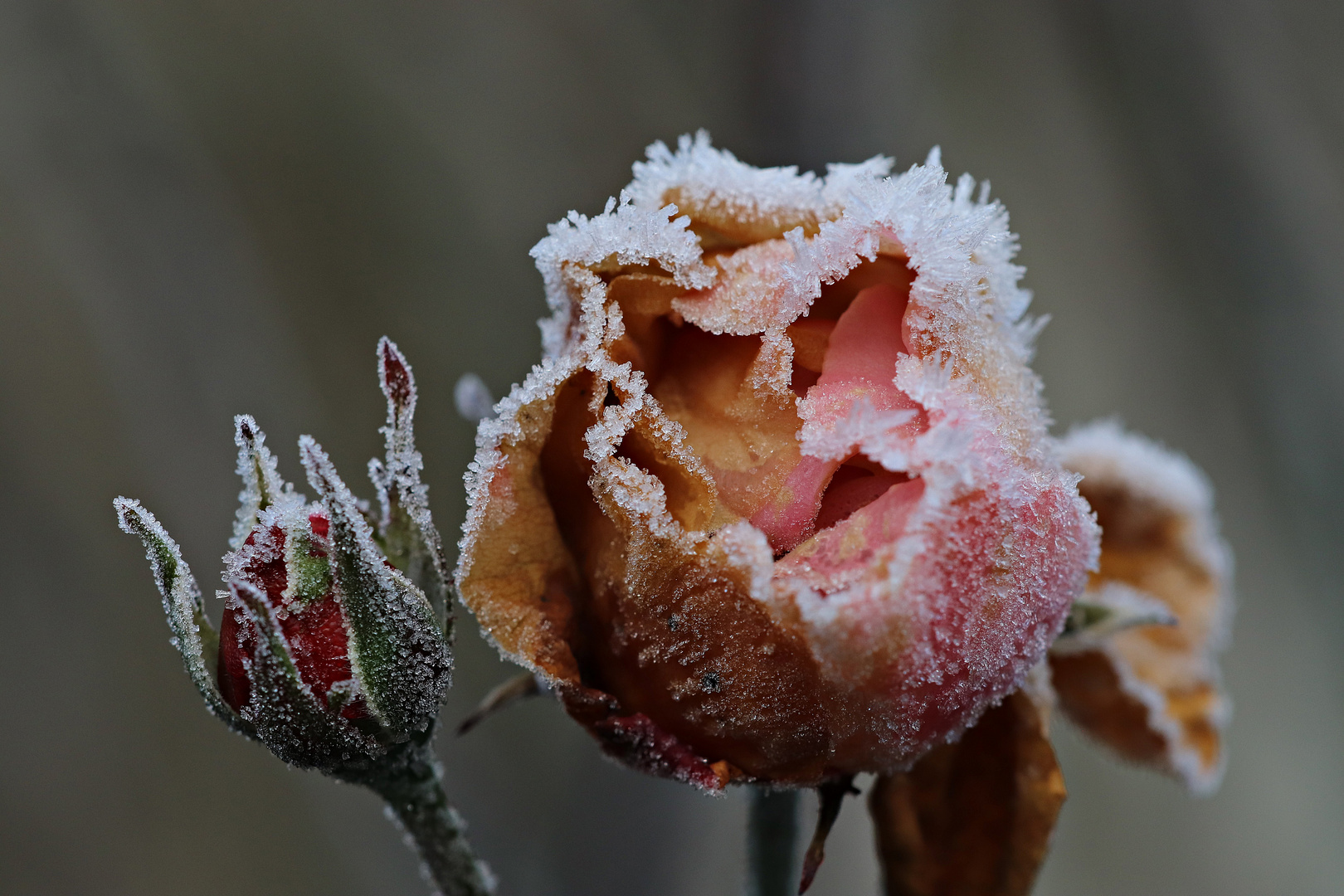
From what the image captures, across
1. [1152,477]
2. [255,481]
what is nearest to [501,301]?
[1152,477]

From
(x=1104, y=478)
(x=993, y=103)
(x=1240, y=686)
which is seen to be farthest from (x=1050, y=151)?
(x=1104, y=478)

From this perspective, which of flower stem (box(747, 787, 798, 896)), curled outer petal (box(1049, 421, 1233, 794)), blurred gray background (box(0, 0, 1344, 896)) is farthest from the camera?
blurred gray background (box(0, 0, 1344, 896))

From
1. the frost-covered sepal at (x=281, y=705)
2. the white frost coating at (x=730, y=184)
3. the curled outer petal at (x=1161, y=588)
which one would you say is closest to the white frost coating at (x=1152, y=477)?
the curled outer petal at (x=1161, y=588)

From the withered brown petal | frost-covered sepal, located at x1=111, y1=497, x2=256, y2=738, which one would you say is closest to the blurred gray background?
the withered brown petal

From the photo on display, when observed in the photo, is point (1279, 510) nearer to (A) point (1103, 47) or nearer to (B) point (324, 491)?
(A) point (1103, 47)

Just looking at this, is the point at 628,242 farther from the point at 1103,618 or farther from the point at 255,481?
the point at 1103,618

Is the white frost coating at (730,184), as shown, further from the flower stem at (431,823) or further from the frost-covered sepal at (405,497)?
the flower stem at (431,823)

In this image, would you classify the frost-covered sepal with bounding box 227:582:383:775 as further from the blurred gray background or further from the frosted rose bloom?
the blurred gray background
